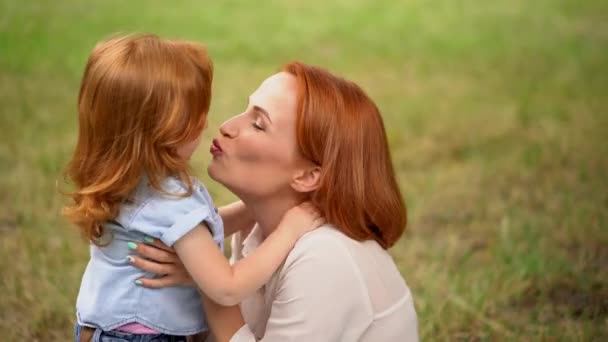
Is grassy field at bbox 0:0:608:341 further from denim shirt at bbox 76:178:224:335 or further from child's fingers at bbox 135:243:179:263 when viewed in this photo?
child's fingers at bbox 135:243:179:263

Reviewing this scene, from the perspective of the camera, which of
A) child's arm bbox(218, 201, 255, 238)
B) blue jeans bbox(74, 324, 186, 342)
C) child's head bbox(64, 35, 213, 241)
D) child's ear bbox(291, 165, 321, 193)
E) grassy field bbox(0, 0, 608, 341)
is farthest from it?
grassy field bbox(0, 0, 608, 341)

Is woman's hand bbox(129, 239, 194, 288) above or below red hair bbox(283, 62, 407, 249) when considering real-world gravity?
below

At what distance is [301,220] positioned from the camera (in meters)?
2.64

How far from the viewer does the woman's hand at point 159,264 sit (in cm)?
255

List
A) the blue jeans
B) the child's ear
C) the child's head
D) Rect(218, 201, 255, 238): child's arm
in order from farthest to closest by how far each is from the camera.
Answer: Rect(218, 201, 255, 238): child's arm < the child's ear < the blue jeans < the child's head

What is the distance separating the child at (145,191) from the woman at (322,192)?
7 cm

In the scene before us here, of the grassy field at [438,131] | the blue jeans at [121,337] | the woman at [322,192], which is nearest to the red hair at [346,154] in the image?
the woman at [322,192]

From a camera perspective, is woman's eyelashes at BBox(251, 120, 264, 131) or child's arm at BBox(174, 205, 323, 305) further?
woman's eyelashes at BBox(251, 120, 264, 131)

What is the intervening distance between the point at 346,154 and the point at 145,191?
1.73ft

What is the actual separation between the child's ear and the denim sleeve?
→ 288 millimetres

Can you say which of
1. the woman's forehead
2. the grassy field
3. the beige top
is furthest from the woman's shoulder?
the grassy field

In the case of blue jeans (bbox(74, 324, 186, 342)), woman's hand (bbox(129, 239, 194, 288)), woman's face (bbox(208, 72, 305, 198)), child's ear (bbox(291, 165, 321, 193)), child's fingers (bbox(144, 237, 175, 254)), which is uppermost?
woman's face (bbox(208, 72, 305, 198))

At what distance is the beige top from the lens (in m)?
2.53

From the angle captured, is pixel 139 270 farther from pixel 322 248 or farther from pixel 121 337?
pixel 322 248
